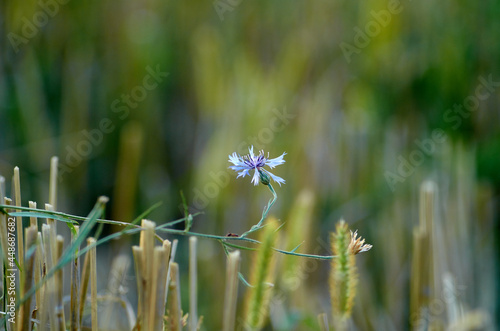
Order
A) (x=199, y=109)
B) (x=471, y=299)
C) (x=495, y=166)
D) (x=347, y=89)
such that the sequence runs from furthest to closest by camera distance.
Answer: (x=199, y=109) → (x=347, y=89) → (x=495, y=166) → (x=471, y=299)

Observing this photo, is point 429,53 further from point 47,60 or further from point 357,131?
point 47,60

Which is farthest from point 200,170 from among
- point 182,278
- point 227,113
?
point 182,278

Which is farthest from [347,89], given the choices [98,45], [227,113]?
[98,45]

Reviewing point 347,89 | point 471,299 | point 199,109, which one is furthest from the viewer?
point 199,109

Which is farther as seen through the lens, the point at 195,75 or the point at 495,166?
the point at 195,75

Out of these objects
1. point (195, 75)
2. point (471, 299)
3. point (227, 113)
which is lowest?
point (471, 299)

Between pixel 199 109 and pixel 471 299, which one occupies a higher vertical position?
pixel 199 109
